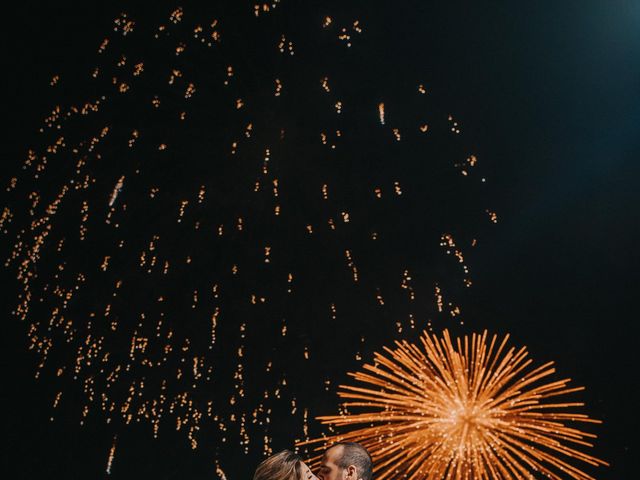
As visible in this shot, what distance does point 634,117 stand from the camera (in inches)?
409

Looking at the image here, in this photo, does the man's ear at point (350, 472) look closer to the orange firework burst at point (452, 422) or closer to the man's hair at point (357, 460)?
the man's hair at point (357, 460)

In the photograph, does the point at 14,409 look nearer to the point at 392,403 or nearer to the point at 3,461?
the point at 3,461

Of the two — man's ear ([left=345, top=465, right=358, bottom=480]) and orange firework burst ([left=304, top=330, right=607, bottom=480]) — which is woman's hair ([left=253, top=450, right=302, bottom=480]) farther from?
orange firework burst ([left=304, top=330, right=607, bottom=480])

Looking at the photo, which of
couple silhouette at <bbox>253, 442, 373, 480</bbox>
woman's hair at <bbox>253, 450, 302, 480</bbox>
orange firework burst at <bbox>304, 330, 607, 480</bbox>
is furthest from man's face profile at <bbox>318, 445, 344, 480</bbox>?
orange firework burst at <bbox>304, 330, 607, 480</bbox>

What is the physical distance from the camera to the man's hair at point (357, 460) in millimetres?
3057

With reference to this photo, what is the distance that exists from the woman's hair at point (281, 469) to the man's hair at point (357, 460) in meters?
0.27

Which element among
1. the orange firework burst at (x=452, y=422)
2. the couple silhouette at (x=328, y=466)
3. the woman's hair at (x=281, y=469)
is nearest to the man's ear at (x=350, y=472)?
the couple silhouette at (x=328, y=466)

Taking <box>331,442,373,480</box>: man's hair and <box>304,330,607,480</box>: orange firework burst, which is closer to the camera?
<box>331,442,373,480</box>: man's hair

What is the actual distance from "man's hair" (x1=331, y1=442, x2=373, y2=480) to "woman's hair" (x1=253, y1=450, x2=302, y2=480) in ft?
0.87

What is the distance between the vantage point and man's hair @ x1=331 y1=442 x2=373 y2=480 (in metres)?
3.06

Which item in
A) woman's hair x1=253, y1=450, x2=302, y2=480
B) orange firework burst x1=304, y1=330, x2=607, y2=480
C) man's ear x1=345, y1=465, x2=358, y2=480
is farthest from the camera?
orange firework burst x1=304, y1=330, x2=607, y2=480

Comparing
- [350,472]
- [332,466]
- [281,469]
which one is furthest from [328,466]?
[281,469]

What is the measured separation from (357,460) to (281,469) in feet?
1.47

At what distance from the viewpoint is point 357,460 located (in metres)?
3.07
